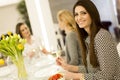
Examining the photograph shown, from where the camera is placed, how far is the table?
220 centimetres

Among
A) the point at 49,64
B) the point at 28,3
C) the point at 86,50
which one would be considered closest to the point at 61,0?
the point at 28,3

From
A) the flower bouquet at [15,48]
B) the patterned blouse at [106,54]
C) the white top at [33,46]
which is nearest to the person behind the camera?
the patterned blouse at [106,54]

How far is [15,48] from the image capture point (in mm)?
2037

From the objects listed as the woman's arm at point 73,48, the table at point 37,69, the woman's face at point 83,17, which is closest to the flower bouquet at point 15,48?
the table at point 37,69

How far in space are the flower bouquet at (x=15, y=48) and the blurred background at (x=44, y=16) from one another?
1139 millimetres

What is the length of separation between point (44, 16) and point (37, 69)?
4.26 feet

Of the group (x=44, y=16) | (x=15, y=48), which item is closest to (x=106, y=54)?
(x=15, y=48)

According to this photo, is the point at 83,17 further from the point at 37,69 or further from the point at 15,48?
the point at 37,69

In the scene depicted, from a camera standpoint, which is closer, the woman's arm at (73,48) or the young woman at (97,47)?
the young woman at (97,47)

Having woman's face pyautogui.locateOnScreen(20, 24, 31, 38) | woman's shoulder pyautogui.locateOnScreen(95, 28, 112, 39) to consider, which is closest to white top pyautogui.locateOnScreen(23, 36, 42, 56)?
woman's face pyautogui.locateOnScreen(20, 24, 31, 38)

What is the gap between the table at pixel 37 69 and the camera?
2.20 metres

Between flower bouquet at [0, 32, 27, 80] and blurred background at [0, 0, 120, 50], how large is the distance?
114 centimetres

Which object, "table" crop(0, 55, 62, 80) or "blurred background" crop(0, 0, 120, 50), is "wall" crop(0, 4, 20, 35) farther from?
"table" crop(0, 55, 62, 80)

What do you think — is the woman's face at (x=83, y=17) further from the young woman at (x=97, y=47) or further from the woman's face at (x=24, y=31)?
the woman's face at (x=24, y=31)
